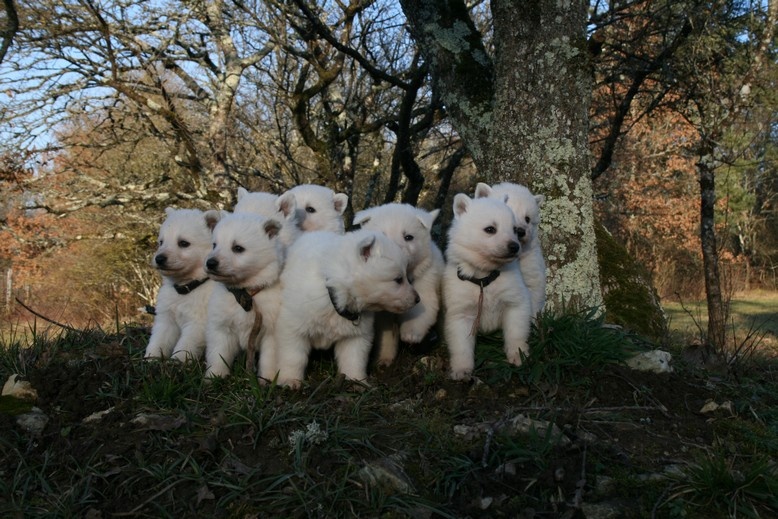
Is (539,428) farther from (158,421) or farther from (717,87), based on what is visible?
(717,87)

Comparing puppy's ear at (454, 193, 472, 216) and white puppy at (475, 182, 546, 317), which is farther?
white puppy at (475, 182, 546, 317)

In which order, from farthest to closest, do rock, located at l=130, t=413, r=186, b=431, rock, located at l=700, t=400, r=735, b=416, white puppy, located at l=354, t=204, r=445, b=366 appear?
white puppy, located at l=354, t=204, r=445, b=366 < rock, located at l=700, t=400, r=735, b=416 < rock, located at l=130, t=413, r=186, b=431

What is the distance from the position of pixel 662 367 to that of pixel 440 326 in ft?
5.40

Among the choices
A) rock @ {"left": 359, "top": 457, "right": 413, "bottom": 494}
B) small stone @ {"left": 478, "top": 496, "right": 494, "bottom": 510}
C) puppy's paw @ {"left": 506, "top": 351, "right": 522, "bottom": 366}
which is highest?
puppy's paw @ {"left": 506, "top": 351, "right": 522, "bottom": 366}

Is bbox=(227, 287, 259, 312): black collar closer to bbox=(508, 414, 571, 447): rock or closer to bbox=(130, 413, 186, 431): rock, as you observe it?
bbox=(130, 413, 186, 431): rock

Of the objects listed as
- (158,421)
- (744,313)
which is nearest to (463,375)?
(158,421)

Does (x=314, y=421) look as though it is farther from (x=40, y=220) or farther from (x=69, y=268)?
(x=69, y=268)

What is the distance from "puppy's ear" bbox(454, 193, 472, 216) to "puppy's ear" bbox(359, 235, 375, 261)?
3.27ft

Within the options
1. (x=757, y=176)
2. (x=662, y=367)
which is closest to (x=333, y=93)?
(x=662, y=367)

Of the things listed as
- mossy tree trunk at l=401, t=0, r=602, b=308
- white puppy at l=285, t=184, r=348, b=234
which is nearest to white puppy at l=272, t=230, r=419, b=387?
white puppy at l=285, t=184, r=348, b=234

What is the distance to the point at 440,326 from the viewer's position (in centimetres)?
493

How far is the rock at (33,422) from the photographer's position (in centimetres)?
377

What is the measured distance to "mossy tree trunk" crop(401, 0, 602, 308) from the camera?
6.19 meters

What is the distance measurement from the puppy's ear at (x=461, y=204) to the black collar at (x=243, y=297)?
1656mm
